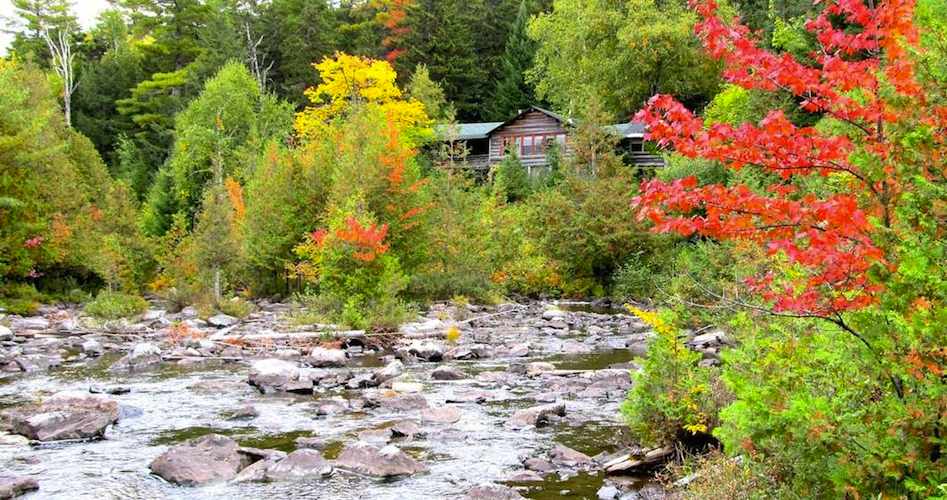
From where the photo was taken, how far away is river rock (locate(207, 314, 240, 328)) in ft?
93.9

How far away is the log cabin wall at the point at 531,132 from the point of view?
6303cm

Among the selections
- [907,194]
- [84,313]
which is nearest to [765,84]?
[907,194]

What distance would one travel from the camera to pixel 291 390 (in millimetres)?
17344

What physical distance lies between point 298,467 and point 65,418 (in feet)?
16.0

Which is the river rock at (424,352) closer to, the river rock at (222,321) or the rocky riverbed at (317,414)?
the rocky riverbed at (317,414)

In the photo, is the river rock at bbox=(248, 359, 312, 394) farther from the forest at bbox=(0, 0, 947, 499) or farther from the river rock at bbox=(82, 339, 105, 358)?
the river rock at bbox=(82, 339, 105, 358)

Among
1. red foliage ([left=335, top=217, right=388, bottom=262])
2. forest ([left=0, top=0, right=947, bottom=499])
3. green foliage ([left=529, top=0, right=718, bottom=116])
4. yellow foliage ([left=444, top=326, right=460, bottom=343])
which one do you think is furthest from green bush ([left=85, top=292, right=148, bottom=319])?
green foliage ([left=529, top=0, right=718, bottom=116])

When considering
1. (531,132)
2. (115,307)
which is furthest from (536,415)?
(531,132)

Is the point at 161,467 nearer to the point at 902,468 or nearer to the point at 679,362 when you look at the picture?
the point at 679,362

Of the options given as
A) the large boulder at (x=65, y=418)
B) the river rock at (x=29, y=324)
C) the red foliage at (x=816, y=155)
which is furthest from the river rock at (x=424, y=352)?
the red foliage at (x=816, y=155)

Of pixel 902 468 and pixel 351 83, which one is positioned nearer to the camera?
pixel 902 468

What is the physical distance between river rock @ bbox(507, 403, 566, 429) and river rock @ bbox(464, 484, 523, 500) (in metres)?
3.78

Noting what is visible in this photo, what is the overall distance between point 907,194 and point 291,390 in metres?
13.5

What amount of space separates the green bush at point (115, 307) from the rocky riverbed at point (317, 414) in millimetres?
2143
